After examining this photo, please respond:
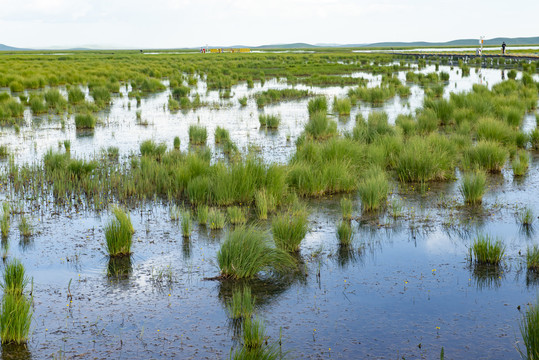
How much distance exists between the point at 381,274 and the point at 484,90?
1862 centimetres

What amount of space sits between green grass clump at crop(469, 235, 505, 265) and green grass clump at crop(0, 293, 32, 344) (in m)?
5.09

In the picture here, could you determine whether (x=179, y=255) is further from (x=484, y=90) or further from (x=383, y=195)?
(x=484, y=90)

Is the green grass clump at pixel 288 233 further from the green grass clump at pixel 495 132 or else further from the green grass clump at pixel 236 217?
the green grass clump at pixel 495 132

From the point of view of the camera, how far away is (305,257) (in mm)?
7586

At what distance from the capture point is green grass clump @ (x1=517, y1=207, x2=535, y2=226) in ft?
28.4

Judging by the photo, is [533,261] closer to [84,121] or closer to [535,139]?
[535,139]

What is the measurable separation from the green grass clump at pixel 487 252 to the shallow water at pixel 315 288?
164 mm

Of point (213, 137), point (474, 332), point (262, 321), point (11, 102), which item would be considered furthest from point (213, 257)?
point (11, 102)

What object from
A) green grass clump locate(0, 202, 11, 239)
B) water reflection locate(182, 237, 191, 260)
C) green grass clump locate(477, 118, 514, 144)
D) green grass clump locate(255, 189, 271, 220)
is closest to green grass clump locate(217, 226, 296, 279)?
water reflection locate(182, 237, 191, 260)

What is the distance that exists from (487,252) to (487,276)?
1.43ft

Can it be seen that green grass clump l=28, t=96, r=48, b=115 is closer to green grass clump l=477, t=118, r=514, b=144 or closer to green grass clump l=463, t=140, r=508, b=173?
green grass clump l=477, t=118, r=514, b=144

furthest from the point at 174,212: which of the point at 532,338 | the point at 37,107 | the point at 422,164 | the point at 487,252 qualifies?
the point at 37,107

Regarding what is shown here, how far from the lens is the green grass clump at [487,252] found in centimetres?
716

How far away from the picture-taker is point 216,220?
8.81 m
